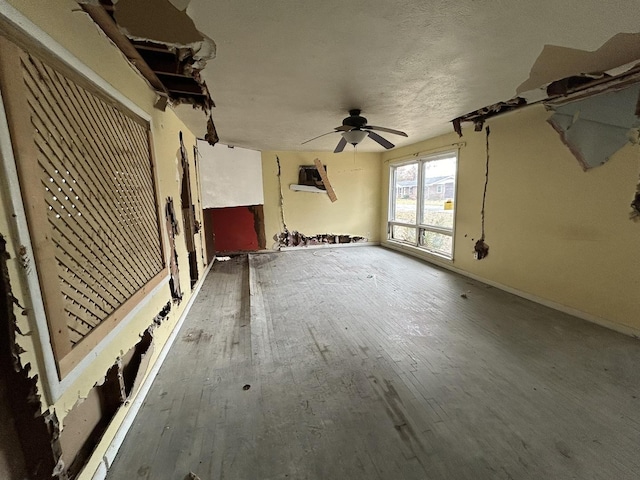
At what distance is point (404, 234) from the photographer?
21.2ft

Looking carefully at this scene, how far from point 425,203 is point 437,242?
82cm

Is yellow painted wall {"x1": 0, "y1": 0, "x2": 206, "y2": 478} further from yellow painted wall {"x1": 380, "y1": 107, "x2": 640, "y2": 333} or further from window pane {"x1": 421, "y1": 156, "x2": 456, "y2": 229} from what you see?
window pane {"x1": 421, "y1": 156, "x2": 456, "y2": 229}

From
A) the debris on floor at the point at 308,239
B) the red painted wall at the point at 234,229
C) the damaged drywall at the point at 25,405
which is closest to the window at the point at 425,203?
the debris on floor at the point at 308,239

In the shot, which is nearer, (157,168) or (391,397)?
(391,397)

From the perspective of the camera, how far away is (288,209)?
656 centimetres

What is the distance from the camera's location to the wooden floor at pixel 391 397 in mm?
1399

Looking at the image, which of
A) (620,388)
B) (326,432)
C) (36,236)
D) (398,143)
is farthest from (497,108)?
(36,236)

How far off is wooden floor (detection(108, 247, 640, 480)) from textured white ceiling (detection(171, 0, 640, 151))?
231 centimetres

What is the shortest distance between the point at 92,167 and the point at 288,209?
5.17 m

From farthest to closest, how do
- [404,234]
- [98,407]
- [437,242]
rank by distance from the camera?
[404,234] < [437,242] < [98,407]

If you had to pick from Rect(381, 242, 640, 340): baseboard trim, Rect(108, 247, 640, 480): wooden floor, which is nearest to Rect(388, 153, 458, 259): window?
Rect(381, 242, 640, 340): baseboard trim

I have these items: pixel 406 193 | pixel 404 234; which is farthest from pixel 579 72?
pixel 404 234

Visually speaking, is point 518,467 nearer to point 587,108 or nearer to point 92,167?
point 92,167

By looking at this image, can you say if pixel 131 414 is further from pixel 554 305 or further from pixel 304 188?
pixel 304 188
